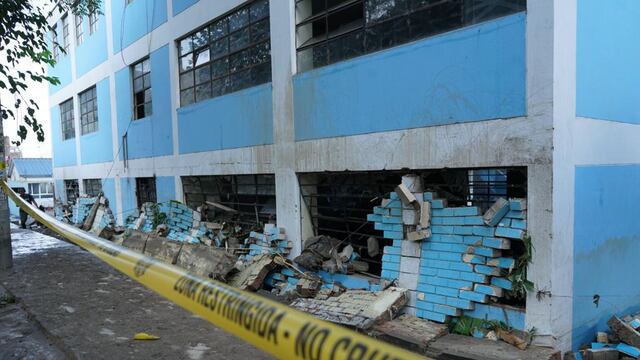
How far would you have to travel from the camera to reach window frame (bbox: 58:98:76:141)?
17250mm

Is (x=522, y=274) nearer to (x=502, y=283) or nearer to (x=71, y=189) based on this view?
(x=502, y=283)

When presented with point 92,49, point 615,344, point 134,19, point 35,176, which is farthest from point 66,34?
point 35,176

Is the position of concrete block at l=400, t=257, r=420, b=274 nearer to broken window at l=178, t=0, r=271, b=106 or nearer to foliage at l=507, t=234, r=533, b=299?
foliage at l=507, t=234, r=533, b=299

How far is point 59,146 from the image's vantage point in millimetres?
18516

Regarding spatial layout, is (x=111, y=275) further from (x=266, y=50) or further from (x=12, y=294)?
(x=266, y=50)

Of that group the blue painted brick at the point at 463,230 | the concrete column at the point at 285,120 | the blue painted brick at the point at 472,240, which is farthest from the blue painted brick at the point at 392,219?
the concrete column at the point at 285,120

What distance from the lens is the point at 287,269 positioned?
6.85 m

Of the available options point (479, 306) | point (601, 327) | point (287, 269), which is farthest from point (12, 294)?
point (601, 327)

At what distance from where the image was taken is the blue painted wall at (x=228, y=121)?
294 inches

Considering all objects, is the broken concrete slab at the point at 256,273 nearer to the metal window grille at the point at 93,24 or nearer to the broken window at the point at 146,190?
the broken window at the point at 146,190

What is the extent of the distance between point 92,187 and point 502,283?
1570 centimetres

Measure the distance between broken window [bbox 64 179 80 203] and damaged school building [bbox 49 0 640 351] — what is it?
1048 centimetres

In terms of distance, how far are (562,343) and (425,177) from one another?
2.28 metres

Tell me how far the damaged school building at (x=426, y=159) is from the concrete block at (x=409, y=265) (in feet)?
0.06
